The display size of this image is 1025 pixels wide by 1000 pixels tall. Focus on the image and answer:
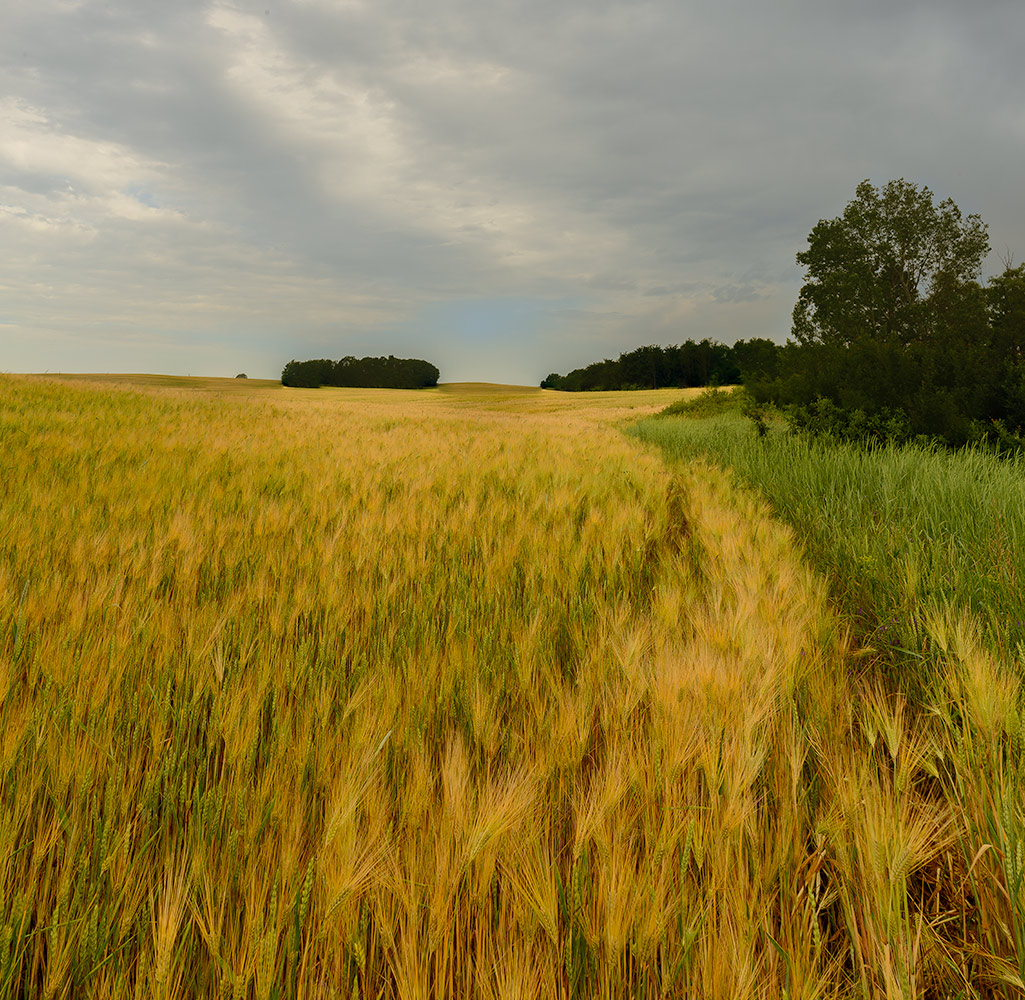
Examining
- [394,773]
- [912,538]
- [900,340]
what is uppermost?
[900,340]

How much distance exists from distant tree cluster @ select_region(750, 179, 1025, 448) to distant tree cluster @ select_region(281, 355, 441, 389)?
49.6 m

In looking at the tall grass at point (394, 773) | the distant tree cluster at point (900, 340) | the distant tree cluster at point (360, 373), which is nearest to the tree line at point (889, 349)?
the distant tree cluster at point (900, 340)

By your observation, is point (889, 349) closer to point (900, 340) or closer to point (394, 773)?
point (394, 773)

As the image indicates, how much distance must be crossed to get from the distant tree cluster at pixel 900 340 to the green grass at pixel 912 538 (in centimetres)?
137

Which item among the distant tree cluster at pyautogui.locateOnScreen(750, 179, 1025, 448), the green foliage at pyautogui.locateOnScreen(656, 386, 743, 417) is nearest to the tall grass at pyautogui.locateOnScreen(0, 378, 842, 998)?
the distant tree cluster at pyautogui.locateOnScreen(750, 179, 1025, 448)

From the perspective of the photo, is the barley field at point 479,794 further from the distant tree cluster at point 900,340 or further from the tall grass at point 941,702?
the distant tree cluster at point 900,340

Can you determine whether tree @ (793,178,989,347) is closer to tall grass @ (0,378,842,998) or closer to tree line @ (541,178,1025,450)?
tree line @ (541,178,1025,450)

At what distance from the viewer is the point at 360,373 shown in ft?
217

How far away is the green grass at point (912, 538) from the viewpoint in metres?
1.67

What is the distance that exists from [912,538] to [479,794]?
8.49ft

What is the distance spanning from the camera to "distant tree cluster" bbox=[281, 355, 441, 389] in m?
62.3

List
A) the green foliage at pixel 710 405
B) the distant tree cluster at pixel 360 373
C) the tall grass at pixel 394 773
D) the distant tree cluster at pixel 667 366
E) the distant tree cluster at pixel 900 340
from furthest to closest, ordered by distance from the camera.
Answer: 1. the distant tree cluster at pixel 667 366
2. the distant tree cluster at pixel 360 373
3. the green foliage at pixel 710 405
4. the distant tree cluster at pixel 900 340
5. the tall grass at pixel 394 773

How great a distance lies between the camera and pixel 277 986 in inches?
25.0

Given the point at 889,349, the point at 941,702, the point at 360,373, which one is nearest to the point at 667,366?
the point at 360,373
